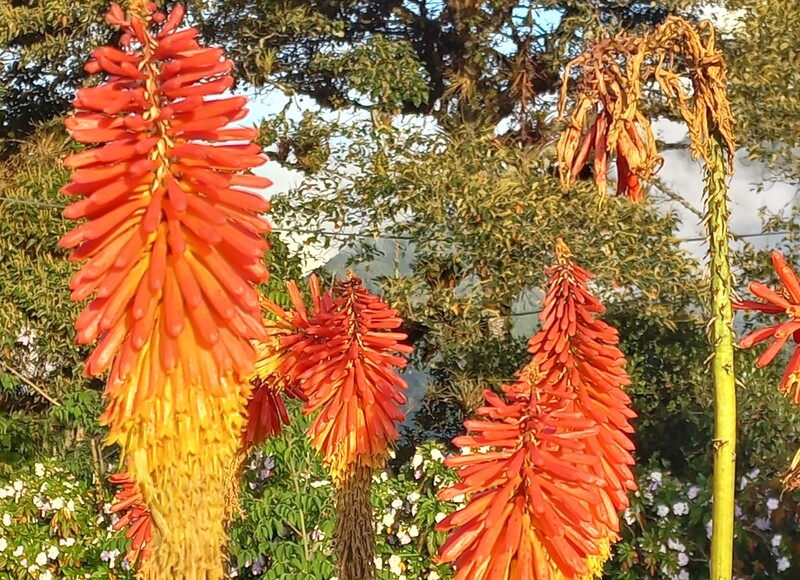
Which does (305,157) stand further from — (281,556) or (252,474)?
(281,556)

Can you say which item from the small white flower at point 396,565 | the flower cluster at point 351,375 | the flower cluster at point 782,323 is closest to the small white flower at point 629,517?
the small white flower at point 396,565

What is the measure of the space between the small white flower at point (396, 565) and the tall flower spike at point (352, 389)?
125 inches

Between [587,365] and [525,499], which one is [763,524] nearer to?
[587,365]

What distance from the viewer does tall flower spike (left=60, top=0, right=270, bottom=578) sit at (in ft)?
5.35

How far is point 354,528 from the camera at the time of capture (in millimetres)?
2650

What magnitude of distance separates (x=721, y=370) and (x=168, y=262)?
3.87ft

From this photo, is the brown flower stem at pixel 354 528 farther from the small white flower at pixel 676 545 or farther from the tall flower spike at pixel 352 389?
the small white flower at pixel 676 545

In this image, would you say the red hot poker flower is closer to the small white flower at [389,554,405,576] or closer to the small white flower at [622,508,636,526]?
the small white flower at [622,508,636,526]

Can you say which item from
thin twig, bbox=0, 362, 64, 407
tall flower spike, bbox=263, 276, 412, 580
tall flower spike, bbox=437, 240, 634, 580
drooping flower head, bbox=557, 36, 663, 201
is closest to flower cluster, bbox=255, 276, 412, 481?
tall flower spike, bbox=263, 276, 412, 580

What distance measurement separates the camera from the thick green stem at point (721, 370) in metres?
1.87

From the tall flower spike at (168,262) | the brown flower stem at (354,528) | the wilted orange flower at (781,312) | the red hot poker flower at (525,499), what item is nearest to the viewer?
the tall flower spike at (168,262)

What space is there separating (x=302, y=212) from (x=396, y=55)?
4.84 ft

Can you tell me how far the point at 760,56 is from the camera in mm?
6359

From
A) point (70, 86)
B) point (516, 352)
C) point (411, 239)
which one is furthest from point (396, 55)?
point (70, 86)
